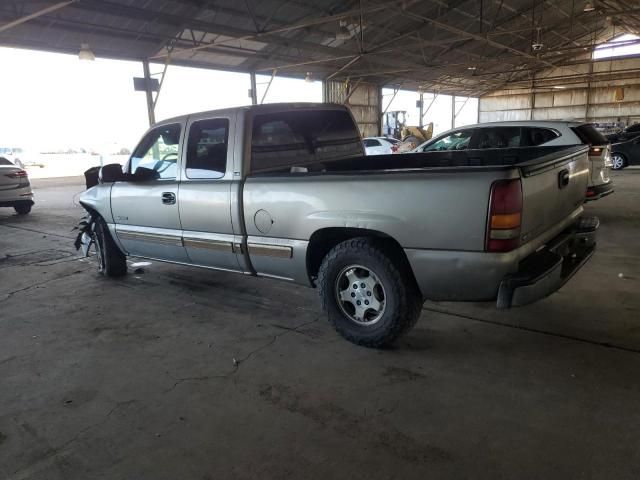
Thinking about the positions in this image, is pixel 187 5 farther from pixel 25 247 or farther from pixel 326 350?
pixel 326 350

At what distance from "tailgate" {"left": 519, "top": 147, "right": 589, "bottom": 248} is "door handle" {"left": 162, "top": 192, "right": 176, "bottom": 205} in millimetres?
3093

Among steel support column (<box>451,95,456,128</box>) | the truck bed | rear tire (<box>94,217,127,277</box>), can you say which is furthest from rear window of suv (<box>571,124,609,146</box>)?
steel support column (<box>451,95,456,128</box>)

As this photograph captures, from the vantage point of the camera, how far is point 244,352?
358 cm

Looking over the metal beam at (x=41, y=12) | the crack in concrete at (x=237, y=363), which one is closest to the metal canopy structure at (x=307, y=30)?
the metal beam at (x=41, y=12)

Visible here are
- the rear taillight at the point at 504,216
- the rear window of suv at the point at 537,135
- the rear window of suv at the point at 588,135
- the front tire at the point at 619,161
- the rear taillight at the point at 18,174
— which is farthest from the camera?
the front tire at the point at 619,161

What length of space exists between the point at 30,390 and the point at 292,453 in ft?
6.40

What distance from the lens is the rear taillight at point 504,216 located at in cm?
269

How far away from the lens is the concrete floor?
7.69ft

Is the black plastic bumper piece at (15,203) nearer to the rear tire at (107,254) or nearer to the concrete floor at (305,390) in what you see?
the rear tire at (107,254)

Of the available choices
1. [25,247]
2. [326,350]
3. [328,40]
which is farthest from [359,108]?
[326,350]

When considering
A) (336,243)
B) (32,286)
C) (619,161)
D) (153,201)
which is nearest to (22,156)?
(32,286)

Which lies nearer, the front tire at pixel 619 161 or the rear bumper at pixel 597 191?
the rear bumper at pixel 597 191

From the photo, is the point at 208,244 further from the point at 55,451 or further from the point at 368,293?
the point at 55,451

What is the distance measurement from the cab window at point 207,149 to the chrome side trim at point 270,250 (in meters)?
0.70
